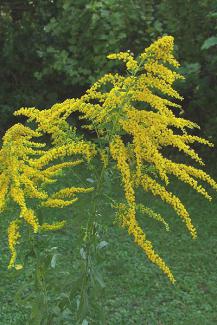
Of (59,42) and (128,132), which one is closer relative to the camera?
(128,132)

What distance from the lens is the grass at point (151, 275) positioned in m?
4.10

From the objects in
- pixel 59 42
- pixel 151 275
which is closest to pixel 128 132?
pixel 151 275

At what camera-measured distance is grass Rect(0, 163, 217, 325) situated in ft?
13.5

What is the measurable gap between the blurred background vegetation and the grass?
1833 millimetres

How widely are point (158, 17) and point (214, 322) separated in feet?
14.1

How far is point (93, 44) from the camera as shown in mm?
7293

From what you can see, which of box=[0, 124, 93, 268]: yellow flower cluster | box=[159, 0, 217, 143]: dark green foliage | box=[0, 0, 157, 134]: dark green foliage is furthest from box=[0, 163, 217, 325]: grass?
box=[0, 0, 157, 134]: dark green foliage

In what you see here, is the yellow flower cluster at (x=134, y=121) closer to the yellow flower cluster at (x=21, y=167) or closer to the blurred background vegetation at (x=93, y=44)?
the yellow flower cluster at (x=21, y=167)

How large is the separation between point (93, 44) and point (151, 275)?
3589 millimetres

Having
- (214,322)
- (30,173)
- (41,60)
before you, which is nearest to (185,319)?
(214,322)

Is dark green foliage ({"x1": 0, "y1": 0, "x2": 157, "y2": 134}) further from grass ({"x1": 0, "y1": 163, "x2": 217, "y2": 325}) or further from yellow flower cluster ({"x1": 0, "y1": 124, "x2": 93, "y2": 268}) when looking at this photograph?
yellow flower cluster ({"x1": 0, "y1": 124, "x2": 93, "y2": 268})

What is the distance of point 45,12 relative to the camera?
818 centimetres

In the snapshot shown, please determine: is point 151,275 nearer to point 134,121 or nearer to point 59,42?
point 134,121

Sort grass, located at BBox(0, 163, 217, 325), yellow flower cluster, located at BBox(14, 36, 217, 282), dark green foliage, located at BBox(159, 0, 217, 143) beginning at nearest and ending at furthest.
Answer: yellow flower cluster, located at BBox(14, 36, 217, 282) → grass, located at BBox(0, 163, 217, 325) → dark green foliage, located at BBox(159, 0, 217, 143)
